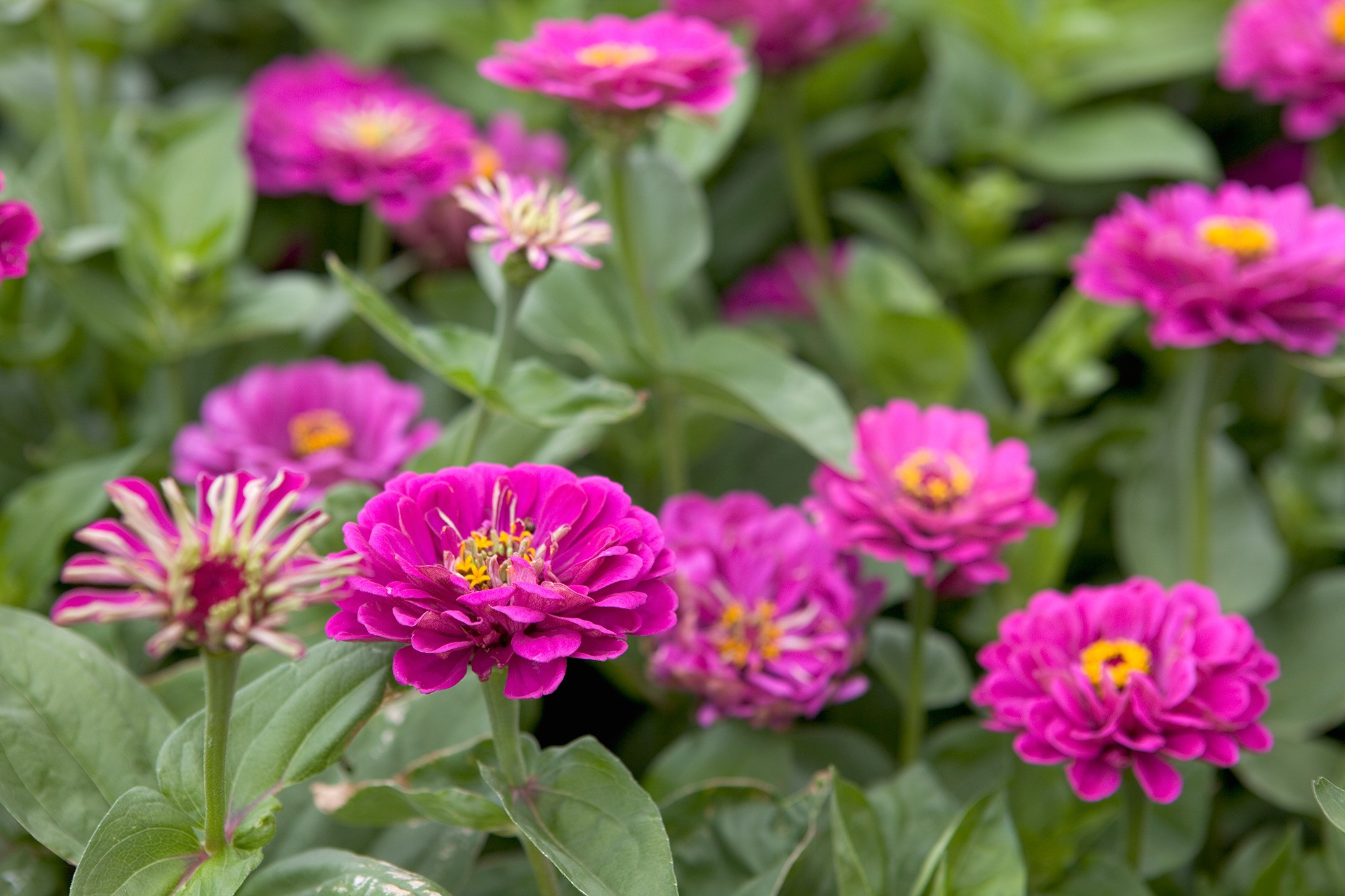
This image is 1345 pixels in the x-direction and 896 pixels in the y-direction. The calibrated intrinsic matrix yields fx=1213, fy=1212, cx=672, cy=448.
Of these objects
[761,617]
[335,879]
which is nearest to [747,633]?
[761,617]

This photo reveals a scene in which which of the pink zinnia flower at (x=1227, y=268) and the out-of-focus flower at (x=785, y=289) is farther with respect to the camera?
the out-of-focus flower at (x=785, y=289)

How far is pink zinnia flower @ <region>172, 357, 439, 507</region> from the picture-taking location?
80 cm

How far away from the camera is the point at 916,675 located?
0.75 meters

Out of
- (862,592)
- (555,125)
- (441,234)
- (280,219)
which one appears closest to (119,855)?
(862,592)

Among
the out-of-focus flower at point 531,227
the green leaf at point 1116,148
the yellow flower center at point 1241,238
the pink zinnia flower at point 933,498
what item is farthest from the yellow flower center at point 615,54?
the green leaf at point 1116,148

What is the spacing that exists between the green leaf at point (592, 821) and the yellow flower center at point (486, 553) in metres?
0.08

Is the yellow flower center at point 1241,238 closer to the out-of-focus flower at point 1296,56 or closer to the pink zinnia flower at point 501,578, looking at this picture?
the out-of-focus flower at point 1296,56

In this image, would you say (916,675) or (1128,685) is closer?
(1128,685)

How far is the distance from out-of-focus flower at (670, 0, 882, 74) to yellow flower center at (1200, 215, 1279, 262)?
40 centimetres

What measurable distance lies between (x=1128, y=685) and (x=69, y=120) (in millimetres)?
871

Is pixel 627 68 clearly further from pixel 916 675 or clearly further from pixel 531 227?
pixel 916 675

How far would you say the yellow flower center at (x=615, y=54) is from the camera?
0.74 m

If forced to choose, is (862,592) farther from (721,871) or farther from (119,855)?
(119,855)

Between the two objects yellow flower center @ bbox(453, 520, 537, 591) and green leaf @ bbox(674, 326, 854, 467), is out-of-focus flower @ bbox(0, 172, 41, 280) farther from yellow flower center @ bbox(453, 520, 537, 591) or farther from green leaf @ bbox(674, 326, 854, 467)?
green leaf @ bbox(674, 326, 854, 467)
